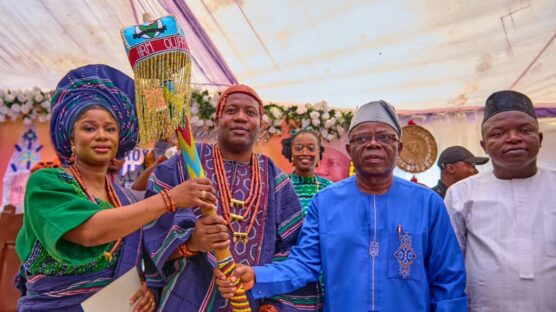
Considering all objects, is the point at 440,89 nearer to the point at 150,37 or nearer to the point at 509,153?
the point at 509,153

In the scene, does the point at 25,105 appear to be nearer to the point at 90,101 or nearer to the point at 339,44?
the point at 339,44

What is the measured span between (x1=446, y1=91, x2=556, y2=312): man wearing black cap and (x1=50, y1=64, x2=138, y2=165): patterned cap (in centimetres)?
190

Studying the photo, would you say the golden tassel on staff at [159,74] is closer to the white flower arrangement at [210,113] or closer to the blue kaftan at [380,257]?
A: the blue kaftan at [380,257]

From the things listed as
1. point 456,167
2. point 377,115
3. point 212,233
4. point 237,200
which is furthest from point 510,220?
point 456,167

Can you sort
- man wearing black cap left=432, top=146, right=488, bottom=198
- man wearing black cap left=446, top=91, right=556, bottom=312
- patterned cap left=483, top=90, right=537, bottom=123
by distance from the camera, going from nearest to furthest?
man wearing black cap left=446, top=91, right=556, bottom=312 → patterned cap left=483, top=90, right=537, bottom=123 → man wearing black cap left=432, top=146, right=488, bottom=198

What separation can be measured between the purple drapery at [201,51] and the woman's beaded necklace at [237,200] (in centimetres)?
303

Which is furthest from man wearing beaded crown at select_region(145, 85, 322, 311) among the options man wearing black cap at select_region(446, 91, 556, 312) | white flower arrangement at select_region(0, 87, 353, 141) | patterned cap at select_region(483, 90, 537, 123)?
white flower arrangement at select_region(0, 87, 353, 141)

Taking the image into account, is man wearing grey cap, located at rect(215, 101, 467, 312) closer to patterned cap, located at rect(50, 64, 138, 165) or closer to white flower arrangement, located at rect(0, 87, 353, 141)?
patterned cap, located at rect(50, 64, 138, 165)

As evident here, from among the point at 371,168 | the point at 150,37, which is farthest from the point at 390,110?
the point at 150,37

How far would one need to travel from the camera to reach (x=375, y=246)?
2.22 metres

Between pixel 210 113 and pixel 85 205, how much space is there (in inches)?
180

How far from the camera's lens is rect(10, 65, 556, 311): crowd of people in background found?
2.02 m

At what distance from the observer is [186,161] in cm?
204

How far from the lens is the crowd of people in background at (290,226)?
6.61 ft
